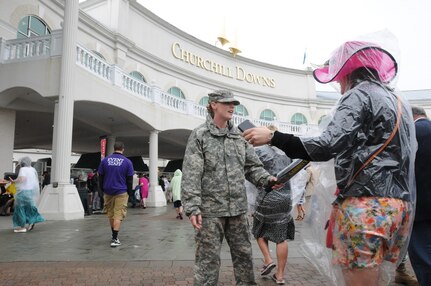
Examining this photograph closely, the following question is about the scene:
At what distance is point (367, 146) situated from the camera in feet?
6.34

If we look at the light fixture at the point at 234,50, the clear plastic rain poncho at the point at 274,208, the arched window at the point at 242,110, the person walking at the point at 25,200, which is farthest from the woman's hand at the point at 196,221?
the light fixture at the point at 234,50

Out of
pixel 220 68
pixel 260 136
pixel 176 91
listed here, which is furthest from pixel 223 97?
pixel 220 68

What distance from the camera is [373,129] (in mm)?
1937

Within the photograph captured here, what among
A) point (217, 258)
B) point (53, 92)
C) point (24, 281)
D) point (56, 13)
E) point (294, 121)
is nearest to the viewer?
point (217, 258)

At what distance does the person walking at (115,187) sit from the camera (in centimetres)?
627

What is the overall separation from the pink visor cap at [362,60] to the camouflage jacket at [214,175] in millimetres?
1064

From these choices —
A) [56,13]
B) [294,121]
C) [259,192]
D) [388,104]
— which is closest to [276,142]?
[388,104]

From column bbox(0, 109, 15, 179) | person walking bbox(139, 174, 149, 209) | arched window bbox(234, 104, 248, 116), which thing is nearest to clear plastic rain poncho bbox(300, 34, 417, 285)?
column bbox(0, 109, 15, 179)

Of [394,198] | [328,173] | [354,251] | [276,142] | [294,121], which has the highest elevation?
[294,121]

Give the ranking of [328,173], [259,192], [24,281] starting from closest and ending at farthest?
[328,173], [24,281], [259,192]

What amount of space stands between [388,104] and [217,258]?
167cm

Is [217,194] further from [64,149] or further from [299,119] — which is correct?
[299,119]

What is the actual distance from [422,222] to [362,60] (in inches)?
41.4

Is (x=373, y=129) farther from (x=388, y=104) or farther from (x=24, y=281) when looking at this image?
(x=24, y=281)
